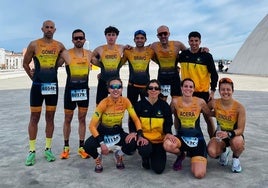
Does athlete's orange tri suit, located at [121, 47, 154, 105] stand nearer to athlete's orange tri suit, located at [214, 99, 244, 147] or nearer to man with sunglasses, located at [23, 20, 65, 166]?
man with sunglasses, located at [23, 20, 65, 166]

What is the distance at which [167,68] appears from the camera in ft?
17.9

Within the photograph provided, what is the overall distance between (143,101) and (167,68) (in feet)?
3.67

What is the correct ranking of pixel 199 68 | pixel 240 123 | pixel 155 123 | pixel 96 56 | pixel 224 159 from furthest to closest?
pixel 96 56 < pixel 199 68 < pixel 224 159 < pixel 155 123 < pixel 240 123

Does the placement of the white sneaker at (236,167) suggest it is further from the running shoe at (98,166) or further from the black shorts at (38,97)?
the black shorts at (38,97)

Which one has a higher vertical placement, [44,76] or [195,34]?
[195,34]

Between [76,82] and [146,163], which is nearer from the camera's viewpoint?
[146,163]

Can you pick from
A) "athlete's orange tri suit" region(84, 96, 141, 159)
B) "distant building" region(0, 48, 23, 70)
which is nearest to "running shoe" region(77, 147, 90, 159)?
"athlete's orange tri suit" region(84, 96, 141, 159)

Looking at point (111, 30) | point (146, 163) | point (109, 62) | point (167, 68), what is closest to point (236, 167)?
point (146, 163)

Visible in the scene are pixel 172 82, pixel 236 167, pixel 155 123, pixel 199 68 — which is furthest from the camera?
pixel 172 82

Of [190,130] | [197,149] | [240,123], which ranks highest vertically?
[240,123]

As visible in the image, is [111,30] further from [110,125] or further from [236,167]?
[236,167]

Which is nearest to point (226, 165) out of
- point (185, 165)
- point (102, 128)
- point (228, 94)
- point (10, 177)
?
point (185, 165)

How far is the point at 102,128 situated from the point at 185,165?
4.73 feet

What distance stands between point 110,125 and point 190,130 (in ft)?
4.09
